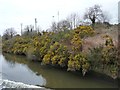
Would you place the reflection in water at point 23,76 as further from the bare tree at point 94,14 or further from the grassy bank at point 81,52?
the bare tree at point 94,14

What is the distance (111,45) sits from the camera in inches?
497

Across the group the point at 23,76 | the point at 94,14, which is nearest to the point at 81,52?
the point at 23,76

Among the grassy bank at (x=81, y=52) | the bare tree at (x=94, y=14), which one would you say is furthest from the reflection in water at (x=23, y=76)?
the bare tree at (x=94, y=14)

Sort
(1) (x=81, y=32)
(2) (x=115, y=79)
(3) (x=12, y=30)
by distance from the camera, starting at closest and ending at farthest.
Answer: (2) (x=115, y=79) < (1) (x=81, y=32) < (3) (x=12, y=30)

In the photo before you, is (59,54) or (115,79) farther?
(59,54)

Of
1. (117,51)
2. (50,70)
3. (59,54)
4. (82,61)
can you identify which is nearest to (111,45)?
(117,51)

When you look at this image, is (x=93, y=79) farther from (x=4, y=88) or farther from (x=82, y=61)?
(x=4, y=88)

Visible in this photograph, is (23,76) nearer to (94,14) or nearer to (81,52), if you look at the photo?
(81,52)

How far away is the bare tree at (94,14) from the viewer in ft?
84.7

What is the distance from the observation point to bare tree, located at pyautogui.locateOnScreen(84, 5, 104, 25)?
84.7ft

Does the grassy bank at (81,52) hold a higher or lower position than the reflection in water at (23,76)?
higher

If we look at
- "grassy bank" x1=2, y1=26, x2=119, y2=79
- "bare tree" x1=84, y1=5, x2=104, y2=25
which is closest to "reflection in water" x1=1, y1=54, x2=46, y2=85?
"grassy bank" x1=2, y1=26, x2=119, y2=79

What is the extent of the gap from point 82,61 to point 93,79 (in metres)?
1.20

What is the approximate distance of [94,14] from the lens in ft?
86.0
